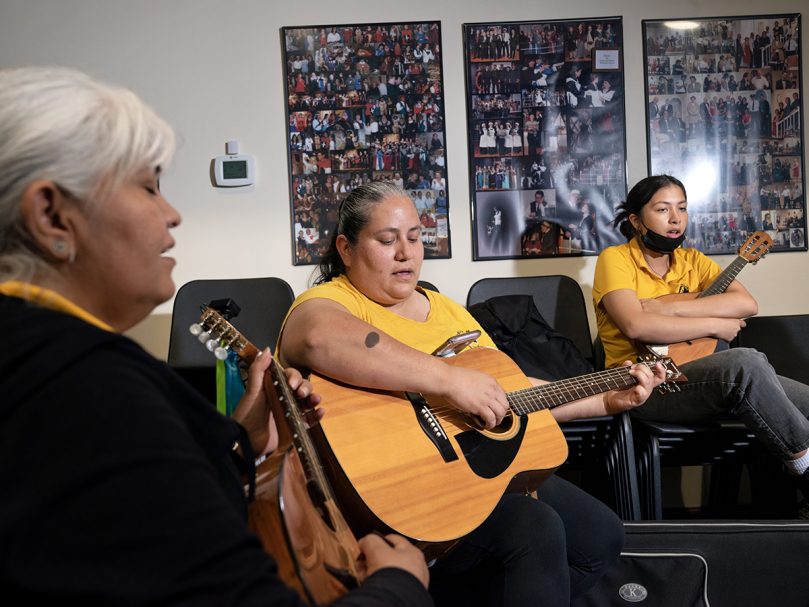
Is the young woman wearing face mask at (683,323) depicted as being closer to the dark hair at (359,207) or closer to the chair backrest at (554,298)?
the chair backrest at (554,298)

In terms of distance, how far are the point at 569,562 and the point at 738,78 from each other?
265cm

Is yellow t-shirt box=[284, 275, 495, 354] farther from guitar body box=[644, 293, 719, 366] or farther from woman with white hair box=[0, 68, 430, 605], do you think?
woman with white hair box=[0, 68, 430, 605]

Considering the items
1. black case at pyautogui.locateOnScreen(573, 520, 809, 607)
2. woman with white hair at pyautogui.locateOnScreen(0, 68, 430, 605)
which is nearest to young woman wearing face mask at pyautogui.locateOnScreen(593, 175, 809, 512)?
black case at pyautogui.locateOnScreen(573, 520, 809, 607)

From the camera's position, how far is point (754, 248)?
10.3 ft

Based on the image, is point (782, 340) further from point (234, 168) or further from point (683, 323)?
point (234, 168)

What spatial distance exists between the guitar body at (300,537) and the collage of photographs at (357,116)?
8.47 feet

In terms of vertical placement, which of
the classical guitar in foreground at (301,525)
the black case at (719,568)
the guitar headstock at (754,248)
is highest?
the guitar headstock at (754,248)

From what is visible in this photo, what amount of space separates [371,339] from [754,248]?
203 centimetres

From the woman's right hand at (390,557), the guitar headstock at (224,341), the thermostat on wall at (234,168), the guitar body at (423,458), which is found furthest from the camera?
the thermostat on wall at (234,168)

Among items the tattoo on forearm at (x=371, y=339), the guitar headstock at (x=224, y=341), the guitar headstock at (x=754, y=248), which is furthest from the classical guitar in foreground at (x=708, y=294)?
the guitar headstock at (x=224, y=341)

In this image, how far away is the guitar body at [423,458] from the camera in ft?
5.26

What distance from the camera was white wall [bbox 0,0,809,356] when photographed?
356cm

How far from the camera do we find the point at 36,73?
2.75ft

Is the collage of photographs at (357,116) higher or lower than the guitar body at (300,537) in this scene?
higher
